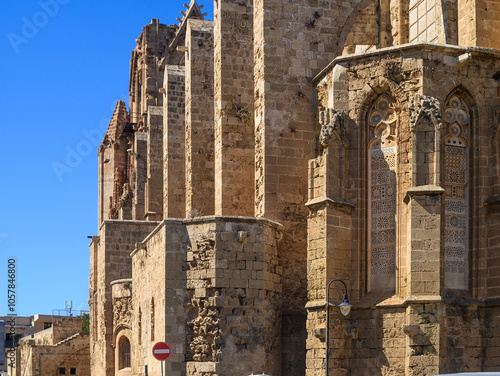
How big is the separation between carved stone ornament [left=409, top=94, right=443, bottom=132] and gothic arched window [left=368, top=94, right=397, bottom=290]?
93 centimetres

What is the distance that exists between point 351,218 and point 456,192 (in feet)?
7.38

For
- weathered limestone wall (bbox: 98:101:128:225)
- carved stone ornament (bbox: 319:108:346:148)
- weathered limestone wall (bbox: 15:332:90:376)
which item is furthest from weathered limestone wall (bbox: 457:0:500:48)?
weathered limestone wall (bbox: 98:101:128:225)

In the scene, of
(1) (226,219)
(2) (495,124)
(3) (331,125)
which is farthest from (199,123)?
(2) (495,124)

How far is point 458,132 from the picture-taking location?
20984 mm

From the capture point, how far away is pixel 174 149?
3256 centimetres

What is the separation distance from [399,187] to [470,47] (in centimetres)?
329

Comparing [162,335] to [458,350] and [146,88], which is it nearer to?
[458,350]

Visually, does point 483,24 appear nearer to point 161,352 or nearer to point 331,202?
point 331,202

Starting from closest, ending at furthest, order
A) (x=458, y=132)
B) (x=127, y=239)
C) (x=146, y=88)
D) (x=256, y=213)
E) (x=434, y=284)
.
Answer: (x=434, y=284) → (x=458, y=132) → (x=256, y=213) → (x=127, y=239) → (x=146, y=88)

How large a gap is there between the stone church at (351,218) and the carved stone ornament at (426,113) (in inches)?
1.4

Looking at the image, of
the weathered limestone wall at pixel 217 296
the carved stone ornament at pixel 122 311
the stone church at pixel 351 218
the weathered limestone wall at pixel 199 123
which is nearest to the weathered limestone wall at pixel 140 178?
the carved stone ornament at pixel 122 311

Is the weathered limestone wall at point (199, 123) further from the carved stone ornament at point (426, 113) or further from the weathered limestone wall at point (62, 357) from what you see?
the weathered limestone wall at point (62, 357)

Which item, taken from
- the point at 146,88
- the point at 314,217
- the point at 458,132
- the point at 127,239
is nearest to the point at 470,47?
the point at 458,132

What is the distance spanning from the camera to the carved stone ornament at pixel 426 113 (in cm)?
2011
